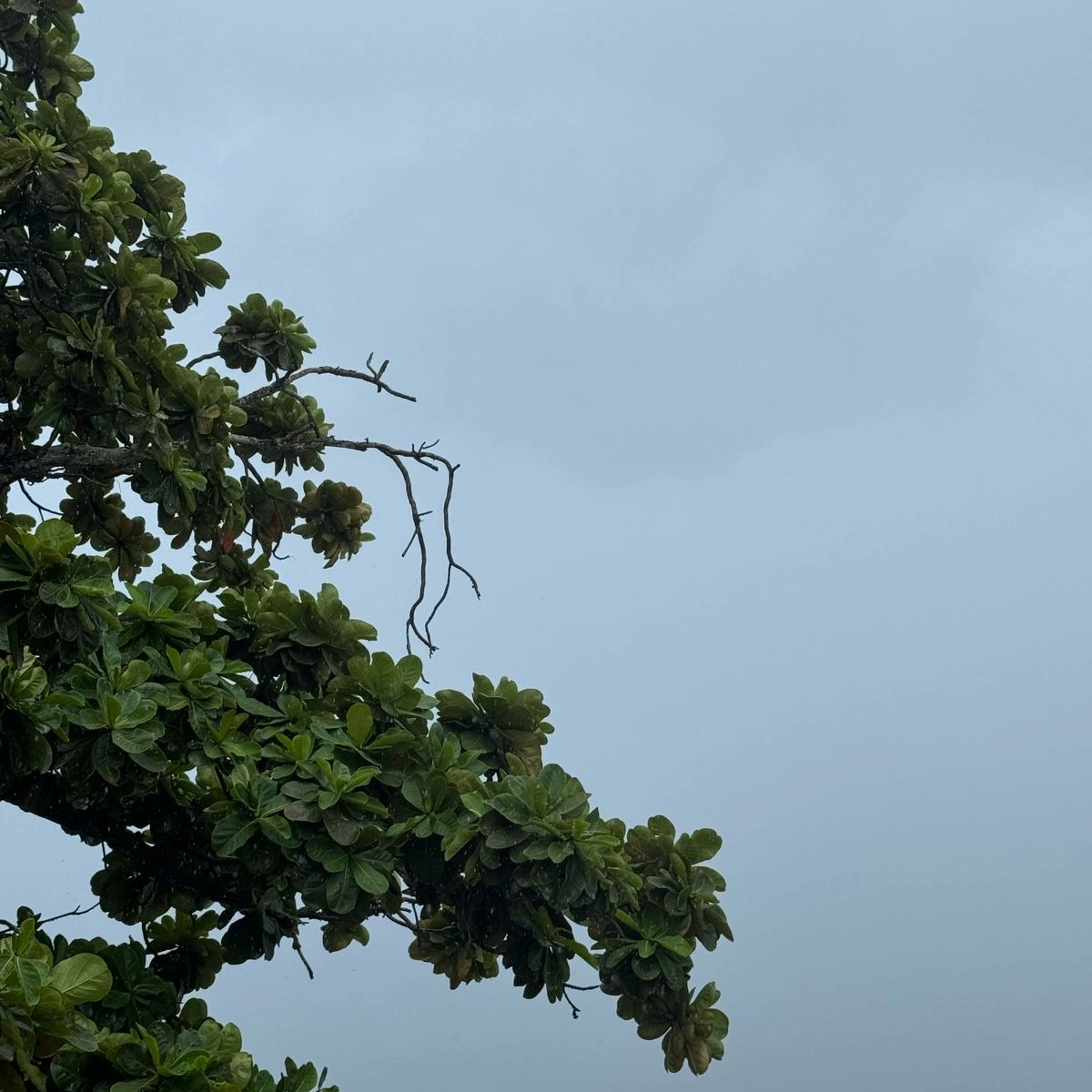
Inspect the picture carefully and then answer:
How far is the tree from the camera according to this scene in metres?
Result: 5.27

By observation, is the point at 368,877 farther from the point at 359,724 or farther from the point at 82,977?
the point at 82,977

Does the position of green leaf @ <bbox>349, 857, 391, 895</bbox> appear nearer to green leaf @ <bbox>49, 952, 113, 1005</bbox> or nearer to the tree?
the tree

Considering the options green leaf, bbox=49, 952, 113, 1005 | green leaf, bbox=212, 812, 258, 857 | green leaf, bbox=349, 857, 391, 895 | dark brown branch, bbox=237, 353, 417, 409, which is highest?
dark brown branch, bbox=237, 353, 417, 409

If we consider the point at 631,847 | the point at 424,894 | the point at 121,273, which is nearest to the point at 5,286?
the point at 121,273

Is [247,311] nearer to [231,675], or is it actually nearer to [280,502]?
[280,502]

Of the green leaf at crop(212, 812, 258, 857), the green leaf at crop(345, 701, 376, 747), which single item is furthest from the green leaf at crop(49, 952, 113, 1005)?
the green leaf at crop(345, 701, 376, 747)

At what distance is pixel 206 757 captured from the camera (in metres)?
5.63

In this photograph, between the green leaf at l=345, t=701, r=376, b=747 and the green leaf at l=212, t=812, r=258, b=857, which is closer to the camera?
the green leaf at l=212, t=812, r=258, b=857

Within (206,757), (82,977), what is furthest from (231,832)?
(82,977)

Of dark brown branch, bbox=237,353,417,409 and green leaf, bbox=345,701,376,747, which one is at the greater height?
dark brown branch, bbox=237,353,417,409

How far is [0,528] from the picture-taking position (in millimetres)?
5277

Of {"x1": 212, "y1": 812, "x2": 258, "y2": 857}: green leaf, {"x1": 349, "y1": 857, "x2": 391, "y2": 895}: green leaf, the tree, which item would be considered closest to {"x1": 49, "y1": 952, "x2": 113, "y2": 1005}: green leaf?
the tree

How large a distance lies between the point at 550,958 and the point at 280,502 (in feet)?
10.8

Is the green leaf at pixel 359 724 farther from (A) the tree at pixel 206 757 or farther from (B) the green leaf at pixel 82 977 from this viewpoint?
(B) the green leaf at pixel 82 977
